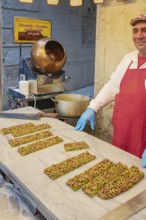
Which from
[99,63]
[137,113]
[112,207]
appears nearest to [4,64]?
[99,63]

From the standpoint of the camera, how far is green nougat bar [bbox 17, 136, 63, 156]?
153 cm

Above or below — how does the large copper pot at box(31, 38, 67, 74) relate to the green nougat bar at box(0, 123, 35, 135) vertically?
above

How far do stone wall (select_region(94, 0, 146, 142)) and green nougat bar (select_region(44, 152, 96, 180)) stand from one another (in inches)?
51.1

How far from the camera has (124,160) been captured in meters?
1.47

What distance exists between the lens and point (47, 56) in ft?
8.43

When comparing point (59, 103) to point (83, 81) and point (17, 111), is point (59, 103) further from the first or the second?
point (83, 81)

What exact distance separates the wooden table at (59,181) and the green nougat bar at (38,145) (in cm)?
3

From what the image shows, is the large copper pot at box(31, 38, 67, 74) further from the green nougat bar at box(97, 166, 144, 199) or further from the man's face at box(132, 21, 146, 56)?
the green nougat bar at box(97, 166, 144, 199)

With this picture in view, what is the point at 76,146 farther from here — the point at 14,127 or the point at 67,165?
the point at 14,127

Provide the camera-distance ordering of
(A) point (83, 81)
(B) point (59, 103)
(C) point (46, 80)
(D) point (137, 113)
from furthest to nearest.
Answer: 1. (A) point (83, 81)
2. (C) point (46, 80)
3. (B) point (59, 103)
4. (D) point (137, 113)

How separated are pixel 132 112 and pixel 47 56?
3.76 ft

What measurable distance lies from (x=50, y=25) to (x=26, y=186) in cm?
375

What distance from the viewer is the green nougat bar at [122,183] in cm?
114

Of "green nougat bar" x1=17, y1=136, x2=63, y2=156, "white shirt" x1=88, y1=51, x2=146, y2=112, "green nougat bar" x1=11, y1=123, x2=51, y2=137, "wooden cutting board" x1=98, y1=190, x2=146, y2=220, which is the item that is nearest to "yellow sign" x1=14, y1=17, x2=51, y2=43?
"white shirt" x1=88, y1=51, x2=146, y2=112
